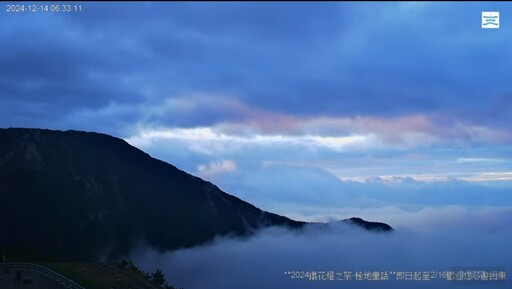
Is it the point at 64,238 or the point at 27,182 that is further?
the point at 27,182

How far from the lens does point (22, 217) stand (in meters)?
166

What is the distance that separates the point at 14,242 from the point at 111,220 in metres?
39.0

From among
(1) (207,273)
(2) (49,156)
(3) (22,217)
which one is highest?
(2) (49,156)

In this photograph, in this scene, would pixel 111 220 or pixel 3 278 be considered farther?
pixel 111 220

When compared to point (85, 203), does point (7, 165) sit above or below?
above

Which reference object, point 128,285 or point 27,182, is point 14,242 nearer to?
point 27,182

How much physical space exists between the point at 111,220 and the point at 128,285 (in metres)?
137

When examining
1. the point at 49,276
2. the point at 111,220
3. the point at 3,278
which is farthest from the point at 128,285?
the point at 111,220

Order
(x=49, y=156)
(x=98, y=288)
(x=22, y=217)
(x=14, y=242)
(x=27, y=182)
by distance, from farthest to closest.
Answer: (x=49, y=156) < (x=27, y=182) < (x=22, y=217) < (x=14, y=242) < (x=98, y=288)

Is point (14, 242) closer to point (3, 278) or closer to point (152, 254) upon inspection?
point (152, 254)

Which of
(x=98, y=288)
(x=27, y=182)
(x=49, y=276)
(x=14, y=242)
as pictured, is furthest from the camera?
(x=27, y=182)

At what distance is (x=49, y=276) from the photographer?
189 feet

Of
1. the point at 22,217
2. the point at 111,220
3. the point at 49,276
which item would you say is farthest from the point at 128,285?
the point at 111,220

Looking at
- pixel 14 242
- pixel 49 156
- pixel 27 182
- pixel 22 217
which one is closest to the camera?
pixel 14 242
